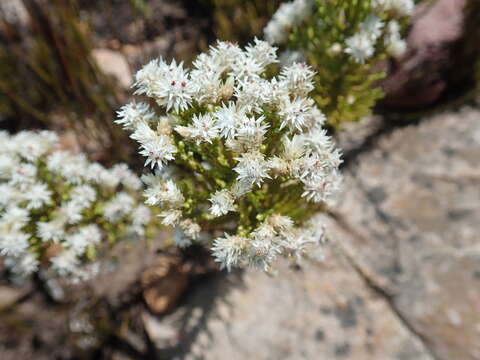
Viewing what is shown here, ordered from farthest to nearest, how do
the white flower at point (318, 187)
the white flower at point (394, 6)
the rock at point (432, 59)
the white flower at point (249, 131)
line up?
the rock at point (432, 59) → the white flower at point (394, 6) → the white flower at point (318, 187) → the white flower at point (249, 131)

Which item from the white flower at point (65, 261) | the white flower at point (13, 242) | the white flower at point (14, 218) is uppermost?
the white flower at point (14, 218)

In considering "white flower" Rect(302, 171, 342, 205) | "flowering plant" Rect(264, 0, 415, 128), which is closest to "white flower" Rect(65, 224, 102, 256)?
"white flower" Rect(302, 171, 342, 205)

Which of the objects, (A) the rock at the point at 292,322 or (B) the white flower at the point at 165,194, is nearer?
(B) the white flower at the point at 165,194

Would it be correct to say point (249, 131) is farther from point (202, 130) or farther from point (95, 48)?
point (95, 48)

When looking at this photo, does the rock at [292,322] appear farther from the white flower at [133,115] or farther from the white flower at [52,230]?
the white flower at [133,115]

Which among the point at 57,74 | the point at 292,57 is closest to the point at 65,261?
the point at 292,57

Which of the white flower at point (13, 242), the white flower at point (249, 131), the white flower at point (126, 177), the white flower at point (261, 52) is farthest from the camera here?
the white flower at point (126, 177)

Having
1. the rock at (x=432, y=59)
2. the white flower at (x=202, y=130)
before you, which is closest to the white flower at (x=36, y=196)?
the white flower at (x=202, y=130)
